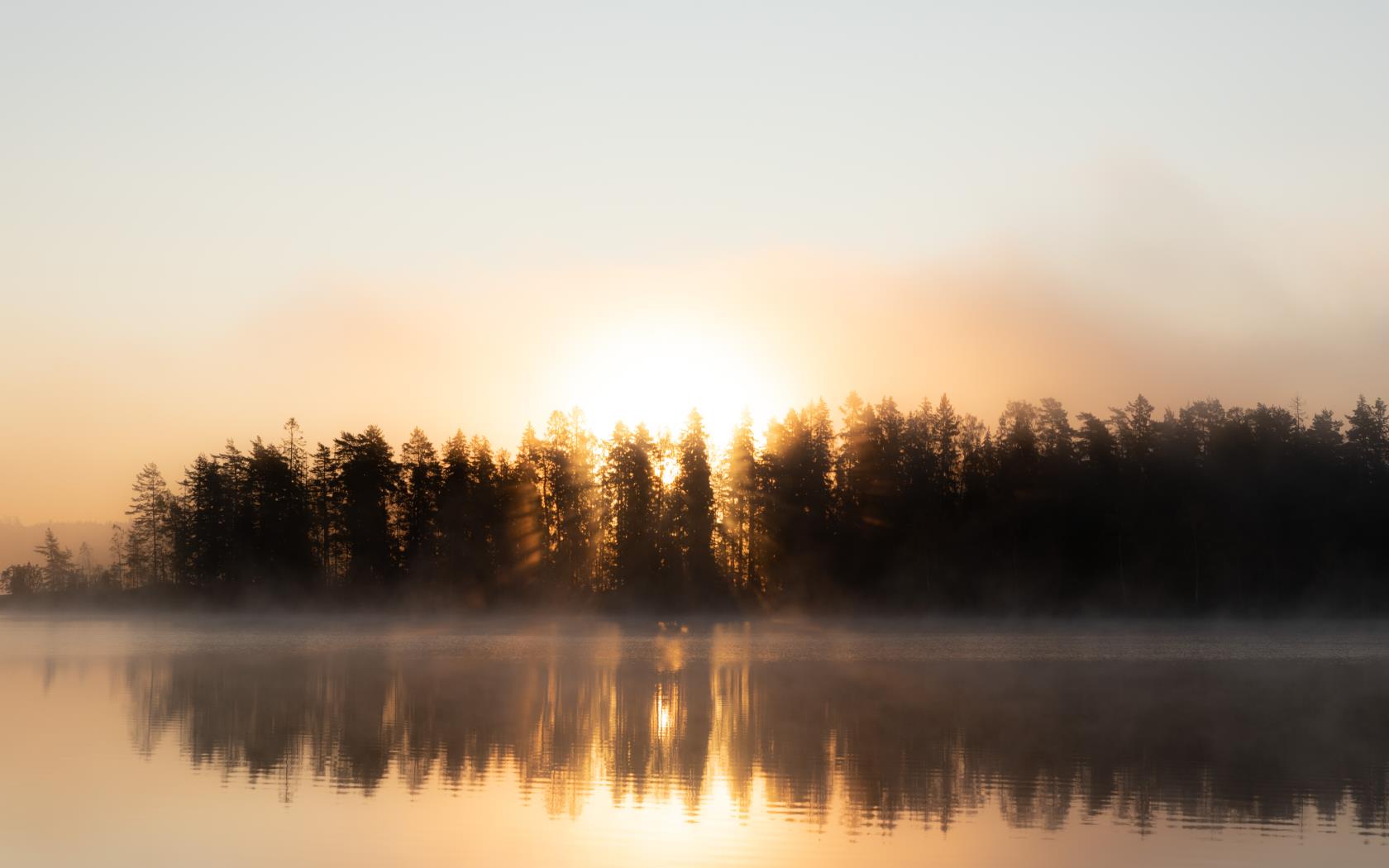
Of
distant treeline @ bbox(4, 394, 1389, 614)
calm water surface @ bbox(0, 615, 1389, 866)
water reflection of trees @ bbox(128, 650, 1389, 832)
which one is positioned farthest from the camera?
distant treeline @ bbox(4, 394, 1389, 614)

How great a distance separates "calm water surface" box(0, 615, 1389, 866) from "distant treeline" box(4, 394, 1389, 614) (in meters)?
52.8

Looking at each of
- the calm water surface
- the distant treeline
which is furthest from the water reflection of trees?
the distant treeline

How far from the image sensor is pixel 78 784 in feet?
75.8

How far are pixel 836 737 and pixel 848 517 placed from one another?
80.4m

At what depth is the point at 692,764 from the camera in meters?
25.6

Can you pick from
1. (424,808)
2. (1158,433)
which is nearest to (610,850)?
(424,808)

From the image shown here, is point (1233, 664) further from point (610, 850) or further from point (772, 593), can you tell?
point (772, 593)

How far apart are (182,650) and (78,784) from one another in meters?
42.1

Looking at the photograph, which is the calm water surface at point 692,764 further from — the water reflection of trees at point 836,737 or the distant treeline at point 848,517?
the distant treeline at point 848,517

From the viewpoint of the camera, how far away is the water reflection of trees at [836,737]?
22.3m

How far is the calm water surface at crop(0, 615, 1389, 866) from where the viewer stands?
18.5 metres

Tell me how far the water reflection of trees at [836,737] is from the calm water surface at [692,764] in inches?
4.6

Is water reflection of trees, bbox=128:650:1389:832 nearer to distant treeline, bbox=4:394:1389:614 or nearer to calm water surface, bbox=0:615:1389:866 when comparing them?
calm water surface, bbox=0:615:1389:866

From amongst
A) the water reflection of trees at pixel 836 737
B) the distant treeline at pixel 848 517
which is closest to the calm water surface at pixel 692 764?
the water reflection of trees at pixel 836 737
